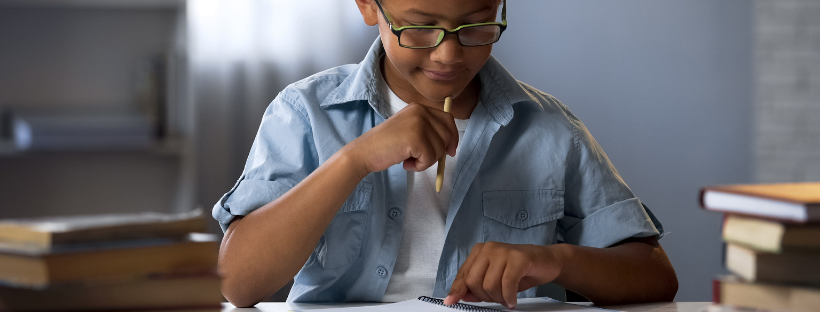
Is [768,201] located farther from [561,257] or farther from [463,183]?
[463,183]

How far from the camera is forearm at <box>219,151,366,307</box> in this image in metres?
0.88

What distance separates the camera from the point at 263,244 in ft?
2.92

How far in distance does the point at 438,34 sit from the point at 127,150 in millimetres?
1380

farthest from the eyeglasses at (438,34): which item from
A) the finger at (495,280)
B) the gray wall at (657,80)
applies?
the gray wall at (657,80)

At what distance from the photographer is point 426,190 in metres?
1.07

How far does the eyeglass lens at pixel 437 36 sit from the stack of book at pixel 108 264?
53cm

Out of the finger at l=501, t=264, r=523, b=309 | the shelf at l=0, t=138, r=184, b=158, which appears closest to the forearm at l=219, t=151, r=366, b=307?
the finger at l=501, t=264, r=523, b=309

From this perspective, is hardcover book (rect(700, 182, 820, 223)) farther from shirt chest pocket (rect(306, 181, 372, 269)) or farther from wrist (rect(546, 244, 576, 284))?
shirt chest pocket (rect(306, 181, 372, 269))

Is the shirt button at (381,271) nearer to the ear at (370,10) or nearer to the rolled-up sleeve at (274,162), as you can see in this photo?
the rolled-up sleeve at (274,162)

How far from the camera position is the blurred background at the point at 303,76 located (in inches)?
76.5

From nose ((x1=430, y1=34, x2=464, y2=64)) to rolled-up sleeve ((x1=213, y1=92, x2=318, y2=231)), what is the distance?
0.24 metres

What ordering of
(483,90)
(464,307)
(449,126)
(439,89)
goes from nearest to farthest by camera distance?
(464,307)
(449,126)
(439,89)
(483,90)

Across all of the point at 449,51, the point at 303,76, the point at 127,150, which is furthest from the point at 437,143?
the point at 303,76

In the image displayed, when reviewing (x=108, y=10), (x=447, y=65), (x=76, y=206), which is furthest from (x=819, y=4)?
(x=76, y=206)
